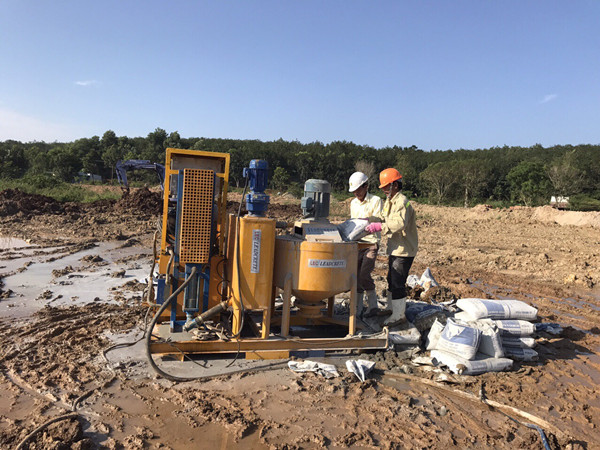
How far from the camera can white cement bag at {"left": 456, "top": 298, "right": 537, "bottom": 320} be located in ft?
15.9

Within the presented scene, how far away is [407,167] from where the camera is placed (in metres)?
41.4

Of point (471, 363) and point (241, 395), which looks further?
point (471, 363)

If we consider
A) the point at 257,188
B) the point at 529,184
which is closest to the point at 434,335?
the point at 257,188

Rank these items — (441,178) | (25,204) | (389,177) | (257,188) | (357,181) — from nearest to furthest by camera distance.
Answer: (257,188) → (389,177) → (357,181) → (25,204) → (441,178)

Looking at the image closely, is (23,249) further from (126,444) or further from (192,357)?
(126,444)

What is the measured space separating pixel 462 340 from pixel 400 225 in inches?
52.6

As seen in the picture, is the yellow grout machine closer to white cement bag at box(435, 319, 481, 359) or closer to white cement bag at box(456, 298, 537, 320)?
white cement bag at box(435, 319, 481, 359)

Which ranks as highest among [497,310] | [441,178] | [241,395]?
[441,178]

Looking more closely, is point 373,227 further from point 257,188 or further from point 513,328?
point 513,328

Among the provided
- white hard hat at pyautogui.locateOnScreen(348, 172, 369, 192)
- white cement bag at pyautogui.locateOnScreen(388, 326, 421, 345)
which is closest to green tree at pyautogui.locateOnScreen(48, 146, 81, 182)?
white hard hat at pyautogui.locateOnScreen(348, 172, 369, 192)

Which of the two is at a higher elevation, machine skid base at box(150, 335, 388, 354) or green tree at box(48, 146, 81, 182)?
green tree at box(48, 146, 81, 182)

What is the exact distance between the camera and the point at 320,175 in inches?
1850

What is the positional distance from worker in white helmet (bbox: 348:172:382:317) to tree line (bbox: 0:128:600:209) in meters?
26.6

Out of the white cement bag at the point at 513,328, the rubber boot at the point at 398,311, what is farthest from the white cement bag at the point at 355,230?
the white cement bag at the point at 513,328
